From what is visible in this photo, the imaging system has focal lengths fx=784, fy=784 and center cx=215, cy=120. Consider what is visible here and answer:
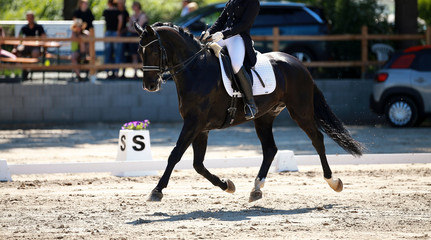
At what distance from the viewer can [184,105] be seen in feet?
30.1

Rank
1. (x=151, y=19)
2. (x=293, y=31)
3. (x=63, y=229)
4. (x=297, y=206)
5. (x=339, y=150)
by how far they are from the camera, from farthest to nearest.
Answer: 1. (x=151, y=19)
2. (x=293, y=31)
3. (x=339, y=150)
4. (x=297, y=206)
5. (x=63, y=229)

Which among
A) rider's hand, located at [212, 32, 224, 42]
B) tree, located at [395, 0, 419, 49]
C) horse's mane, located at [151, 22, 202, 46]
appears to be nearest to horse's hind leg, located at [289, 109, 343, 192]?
rider's hand, located at [212, 32, 224, 42]

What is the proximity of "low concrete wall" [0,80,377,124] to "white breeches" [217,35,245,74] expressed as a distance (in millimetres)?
10113

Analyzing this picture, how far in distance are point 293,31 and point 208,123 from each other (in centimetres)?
1252

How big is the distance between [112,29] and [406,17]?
8.09 meters

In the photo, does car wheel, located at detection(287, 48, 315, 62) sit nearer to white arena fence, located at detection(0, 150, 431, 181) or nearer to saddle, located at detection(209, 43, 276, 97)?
white arena fence, located at detection(0, 150, 431, 181)

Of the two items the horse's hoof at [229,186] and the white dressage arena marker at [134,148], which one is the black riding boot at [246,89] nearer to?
the horse's hoof at [229,186]

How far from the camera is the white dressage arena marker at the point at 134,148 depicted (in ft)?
38.7

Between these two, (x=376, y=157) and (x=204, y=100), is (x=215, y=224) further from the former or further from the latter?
(x=376, y=157)

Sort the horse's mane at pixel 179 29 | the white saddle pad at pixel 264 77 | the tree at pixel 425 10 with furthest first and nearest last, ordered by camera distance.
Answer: the tree at pixel 425 10 → the white saddle pad at pixel 264 77 → the horse's mane at pixel 179 29

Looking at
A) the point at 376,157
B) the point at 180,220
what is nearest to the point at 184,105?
the point at 180,220

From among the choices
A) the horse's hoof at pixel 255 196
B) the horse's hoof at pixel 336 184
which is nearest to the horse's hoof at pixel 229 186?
the horse's hoof at pixel 255 196

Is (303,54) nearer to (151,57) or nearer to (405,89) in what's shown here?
(405,89)

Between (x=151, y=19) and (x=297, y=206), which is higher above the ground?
(x=297, y=206)
